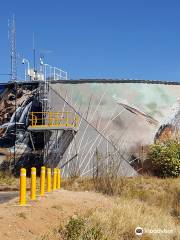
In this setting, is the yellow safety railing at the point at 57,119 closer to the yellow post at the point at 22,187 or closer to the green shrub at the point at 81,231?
the yellow post at the point at 22,187

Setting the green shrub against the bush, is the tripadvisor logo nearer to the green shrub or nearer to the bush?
the green shrub

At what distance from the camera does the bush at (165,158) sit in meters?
34.2

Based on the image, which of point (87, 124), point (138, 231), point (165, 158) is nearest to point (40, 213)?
point (138, 231)

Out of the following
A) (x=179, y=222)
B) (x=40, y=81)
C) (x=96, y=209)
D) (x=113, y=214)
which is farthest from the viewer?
(x=40, y=81)

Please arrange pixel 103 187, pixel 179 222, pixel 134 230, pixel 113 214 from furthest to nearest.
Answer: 1. pixel 103 187
2. pixel 179 222
3. pixel 113 214
4. pixel 134 230

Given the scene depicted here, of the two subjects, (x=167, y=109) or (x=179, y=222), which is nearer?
(x=179, y=222)

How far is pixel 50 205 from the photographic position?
14.5 m

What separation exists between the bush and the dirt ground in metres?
17.4

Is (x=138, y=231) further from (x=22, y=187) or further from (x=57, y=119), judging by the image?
(x=57, y=119)

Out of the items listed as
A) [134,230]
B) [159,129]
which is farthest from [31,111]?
[134,230]

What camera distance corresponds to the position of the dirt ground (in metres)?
11.3

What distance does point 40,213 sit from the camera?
1315 centimetres

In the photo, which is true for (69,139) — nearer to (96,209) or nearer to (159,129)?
(159,129)

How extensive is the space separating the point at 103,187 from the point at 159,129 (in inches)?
722
